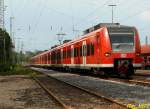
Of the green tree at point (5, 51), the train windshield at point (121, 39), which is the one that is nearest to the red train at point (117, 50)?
the train windshield at point (121, 39)

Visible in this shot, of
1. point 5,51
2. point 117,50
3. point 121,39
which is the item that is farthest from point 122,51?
point 5,51

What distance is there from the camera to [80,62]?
3219 centimetres

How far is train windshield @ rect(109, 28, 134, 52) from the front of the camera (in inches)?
952

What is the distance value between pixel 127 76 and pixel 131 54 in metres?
1.59

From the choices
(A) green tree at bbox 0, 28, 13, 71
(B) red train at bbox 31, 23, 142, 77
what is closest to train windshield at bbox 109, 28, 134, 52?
(B) red train at bbox 31, 23, 142, 77

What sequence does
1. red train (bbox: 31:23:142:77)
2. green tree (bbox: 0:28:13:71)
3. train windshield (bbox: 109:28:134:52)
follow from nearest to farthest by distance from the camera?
1. red train (bbox: 31:23:142:77)
2. train windshield (bbox: 109:28:134:52)
3. green tree (bbox: 0:28:13:71)

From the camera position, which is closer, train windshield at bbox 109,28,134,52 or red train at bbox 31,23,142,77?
red train at bbox 31,23,142,77

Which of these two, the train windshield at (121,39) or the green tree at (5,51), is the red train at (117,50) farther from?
the green tree at (5,51)

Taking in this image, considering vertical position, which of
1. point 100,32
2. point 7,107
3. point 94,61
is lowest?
point 7,107

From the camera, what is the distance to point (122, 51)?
78.8 ft

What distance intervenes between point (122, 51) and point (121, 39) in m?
0.85

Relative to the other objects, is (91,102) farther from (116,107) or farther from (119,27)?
(119,27)

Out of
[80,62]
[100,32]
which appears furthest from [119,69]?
[80,62]

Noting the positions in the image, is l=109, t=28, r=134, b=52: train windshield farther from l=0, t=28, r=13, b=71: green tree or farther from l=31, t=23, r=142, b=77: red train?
l=0, t=28, r=13, b=71: green tree
